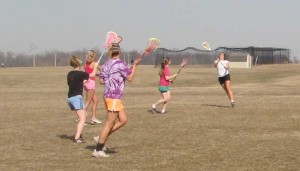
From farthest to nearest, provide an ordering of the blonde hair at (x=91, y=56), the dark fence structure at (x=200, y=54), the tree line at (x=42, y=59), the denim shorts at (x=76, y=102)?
the tree line at (x=42, y=59) → the dark fence structure at (x=200, y=54) → the blonde hair at (x=91, y=56) → the denim shorts at (x=76, y=102)

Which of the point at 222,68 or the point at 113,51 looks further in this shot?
the point at 222,68

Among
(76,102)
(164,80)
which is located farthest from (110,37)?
(164,80)

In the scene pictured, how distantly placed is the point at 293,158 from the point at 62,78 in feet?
166

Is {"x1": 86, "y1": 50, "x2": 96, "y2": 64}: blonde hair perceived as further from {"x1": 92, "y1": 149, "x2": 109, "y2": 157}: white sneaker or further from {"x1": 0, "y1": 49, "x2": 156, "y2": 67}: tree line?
{"x1": 0, "y1": 49, "x2": 156, "y2": 67}: tree line

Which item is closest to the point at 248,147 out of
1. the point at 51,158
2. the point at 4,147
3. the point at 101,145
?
the point at 101,145

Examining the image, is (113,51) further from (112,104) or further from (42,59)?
(42,59)

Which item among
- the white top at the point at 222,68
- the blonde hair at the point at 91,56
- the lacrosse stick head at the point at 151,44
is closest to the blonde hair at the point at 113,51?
the lacrosse stick head at the point at 151,44

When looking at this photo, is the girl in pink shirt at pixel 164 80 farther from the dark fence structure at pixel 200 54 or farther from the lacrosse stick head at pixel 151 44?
the dark fence structure at pixel 200 54

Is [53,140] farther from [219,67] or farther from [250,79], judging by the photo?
[250,79]

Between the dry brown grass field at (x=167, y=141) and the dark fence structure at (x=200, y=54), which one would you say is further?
the dark fence structure at (x=200, y=54)

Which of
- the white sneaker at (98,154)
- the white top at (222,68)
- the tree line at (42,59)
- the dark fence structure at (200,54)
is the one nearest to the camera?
the white sneaker at (98,154)

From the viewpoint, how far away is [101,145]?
1015 centimetres

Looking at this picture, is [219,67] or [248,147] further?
[219,67]

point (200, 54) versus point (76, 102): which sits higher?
point (200, 54)
